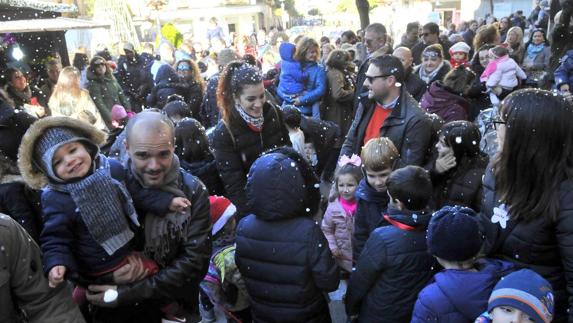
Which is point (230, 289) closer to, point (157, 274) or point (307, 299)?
point (307, 299)

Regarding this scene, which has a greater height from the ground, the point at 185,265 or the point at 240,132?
the point at 240,132

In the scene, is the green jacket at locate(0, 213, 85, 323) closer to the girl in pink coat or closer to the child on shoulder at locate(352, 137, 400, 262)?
the child on shoulder at locate(352, 137, 400, 262)

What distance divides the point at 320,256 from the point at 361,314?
495 millimetres

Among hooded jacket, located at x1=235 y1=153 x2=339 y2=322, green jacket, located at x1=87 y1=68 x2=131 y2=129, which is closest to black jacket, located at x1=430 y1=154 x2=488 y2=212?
hooded jacket, located at x1=235 y1=153 x2=339 y2=322

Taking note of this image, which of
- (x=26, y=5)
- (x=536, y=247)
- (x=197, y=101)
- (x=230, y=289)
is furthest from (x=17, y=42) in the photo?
(x=536, y=247)

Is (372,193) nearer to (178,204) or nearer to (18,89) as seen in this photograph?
(178,204)

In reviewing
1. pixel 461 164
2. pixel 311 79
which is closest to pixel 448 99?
pixel 311 79

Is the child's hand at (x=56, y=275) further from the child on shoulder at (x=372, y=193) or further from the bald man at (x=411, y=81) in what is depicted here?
the bald man at (x=411, y=81)

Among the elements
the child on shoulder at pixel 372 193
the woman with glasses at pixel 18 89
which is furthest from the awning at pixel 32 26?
the child on shoulder at pixel 372 193

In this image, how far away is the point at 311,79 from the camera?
6.59 metres

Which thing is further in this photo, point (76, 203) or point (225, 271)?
point (225, 271)

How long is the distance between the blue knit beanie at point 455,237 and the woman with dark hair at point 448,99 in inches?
130

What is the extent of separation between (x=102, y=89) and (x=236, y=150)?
501cm

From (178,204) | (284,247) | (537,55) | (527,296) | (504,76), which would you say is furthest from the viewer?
(537,55)
